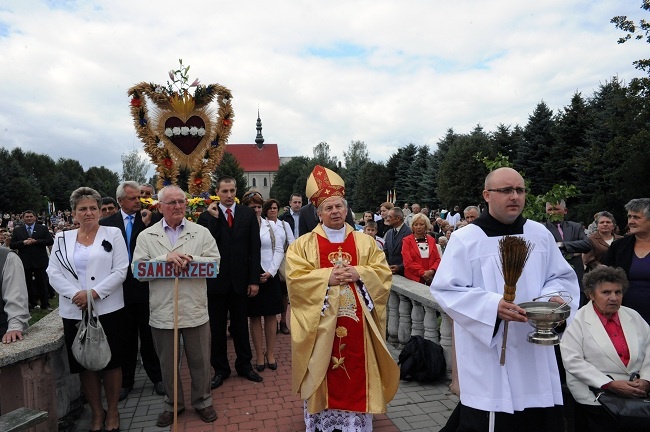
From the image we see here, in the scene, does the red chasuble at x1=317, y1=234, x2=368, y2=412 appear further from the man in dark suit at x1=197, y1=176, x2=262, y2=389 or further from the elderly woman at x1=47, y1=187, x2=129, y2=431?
the elderly woman at x1=47, y1=187, x2=129, y2=431

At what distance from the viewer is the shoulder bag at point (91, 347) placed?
12.6 ft

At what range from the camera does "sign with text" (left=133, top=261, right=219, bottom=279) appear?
13.6 ft

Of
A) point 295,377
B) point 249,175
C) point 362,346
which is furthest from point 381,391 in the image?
point 249,175

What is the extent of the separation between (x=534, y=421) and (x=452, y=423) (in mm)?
837

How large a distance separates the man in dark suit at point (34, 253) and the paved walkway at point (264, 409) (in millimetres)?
6217

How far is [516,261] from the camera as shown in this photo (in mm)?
2627

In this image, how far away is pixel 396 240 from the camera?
7457mm

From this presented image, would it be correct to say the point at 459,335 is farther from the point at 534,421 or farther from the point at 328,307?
the point at 328,307

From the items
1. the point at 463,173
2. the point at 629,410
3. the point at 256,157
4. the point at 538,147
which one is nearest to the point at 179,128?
the point at 629,410

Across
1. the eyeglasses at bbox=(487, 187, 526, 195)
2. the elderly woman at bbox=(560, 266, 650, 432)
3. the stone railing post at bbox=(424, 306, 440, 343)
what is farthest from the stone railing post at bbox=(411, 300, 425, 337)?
the eyeglasses at bbox=(487, 187, 526, 195)

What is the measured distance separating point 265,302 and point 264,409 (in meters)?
1.44

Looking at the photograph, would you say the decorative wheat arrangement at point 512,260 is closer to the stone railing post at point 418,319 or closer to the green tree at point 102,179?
the stone railing post at point 418,319

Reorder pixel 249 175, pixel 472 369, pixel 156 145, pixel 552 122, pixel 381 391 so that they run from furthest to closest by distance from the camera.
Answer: pixel 249 175, pixel 552 122, pixel 156 145, pixel 381 391, pixel 472 369

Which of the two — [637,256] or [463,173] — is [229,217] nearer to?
[637,256]
